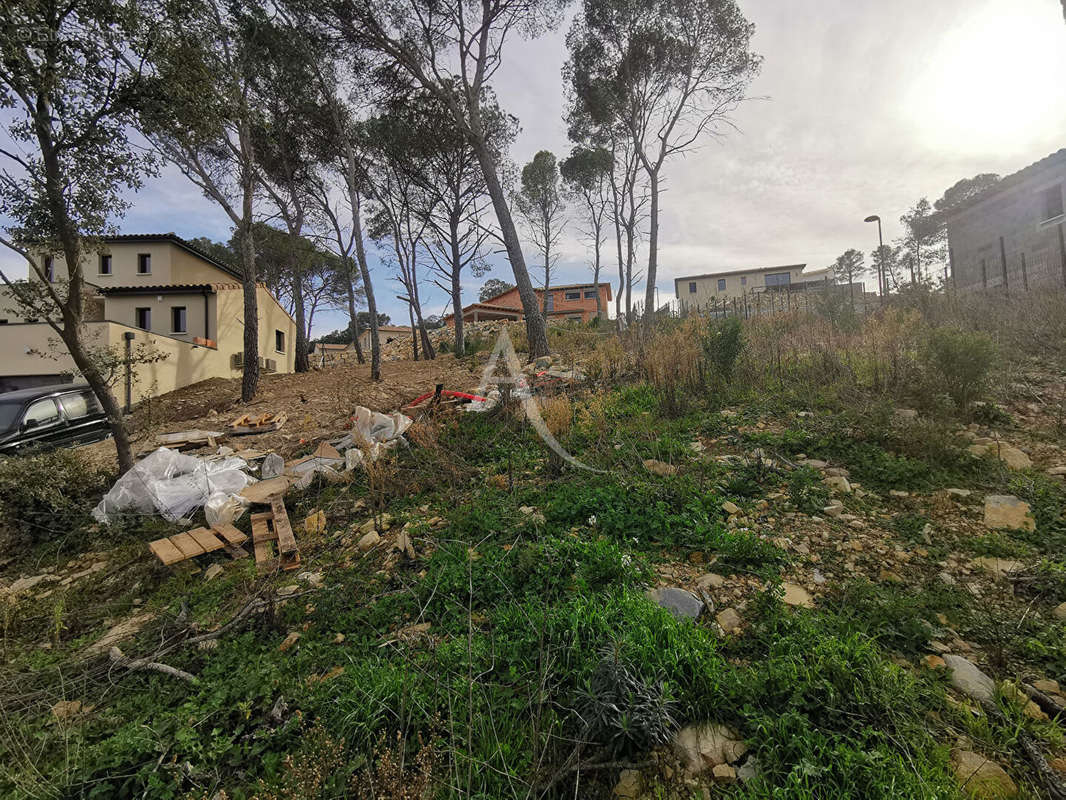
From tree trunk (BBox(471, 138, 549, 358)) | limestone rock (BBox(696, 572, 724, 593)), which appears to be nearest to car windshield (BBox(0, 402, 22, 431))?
tree trunk (BBox(471, 138, 549, 358))

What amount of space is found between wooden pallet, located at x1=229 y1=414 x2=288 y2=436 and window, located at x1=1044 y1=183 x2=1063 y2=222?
1013 inches

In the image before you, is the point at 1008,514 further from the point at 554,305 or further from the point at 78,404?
the point at 554,305

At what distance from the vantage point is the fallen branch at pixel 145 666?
6.74 ft

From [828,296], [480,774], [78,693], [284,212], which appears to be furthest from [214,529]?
[284,212]

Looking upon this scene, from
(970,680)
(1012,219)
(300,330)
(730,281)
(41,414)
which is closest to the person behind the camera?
(970,680)

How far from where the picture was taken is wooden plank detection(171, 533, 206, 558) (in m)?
3.34

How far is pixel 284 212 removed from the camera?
43.0 ft

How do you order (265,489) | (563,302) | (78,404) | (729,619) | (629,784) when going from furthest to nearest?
(563,302) → (78,404) → (265,489) → (729,619) → (629,784)

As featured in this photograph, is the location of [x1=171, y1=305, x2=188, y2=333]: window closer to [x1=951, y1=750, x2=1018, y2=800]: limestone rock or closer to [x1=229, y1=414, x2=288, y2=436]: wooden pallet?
[x1=229, y1=414, x2=288, y2=436]: wooden pallet

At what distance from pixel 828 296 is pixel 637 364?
510 cm

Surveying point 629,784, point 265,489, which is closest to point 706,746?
point 629,784

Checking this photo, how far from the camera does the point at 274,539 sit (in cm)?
357

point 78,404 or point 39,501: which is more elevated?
point 78,404

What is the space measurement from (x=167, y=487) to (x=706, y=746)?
522 centimetres
